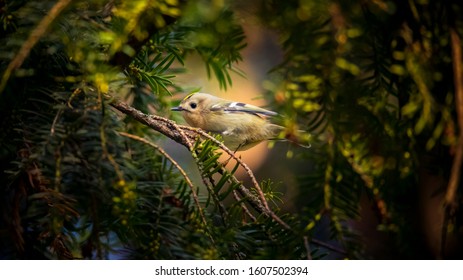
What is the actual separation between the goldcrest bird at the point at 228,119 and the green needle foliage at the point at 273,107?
547 mm

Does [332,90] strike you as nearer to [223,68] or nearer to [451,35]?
[451,35]

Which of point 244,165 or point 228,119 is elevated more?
point 228,119

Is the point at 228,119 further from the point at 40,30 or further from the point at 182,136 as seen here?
the point at 40,30

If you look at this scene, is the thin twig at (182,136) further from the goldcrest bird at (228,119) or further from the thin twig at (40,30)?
the goldcrest bird at (228,119)

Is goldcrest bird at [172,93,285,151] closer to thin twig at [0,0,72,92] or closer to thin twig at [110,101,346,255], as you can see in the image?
thin twig at [110,101,346,255]

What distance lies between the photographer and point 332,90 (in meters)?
0.38

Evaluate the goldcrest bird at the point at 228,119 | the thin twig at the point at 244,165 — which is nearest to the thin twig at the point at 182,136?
the thin twig at the point at 244,165

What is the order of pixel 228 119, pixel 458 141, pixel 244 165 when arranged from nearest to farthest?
pixel 458 141 < pixel 244 165 < pixel 228 119

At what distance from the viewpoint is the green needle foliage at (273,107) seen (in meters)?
0.36

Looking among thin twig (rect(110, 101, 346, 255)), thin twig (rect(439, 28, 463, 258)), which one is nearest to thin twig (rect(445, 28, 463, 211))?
thin twig (rect(439, 28, 463, 258))

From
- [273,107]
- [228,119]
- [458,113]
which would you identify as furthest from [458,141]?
[228,119]

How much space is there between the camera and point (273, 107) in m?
0.42

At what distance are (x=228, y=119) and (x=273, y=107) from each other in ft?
3.09
